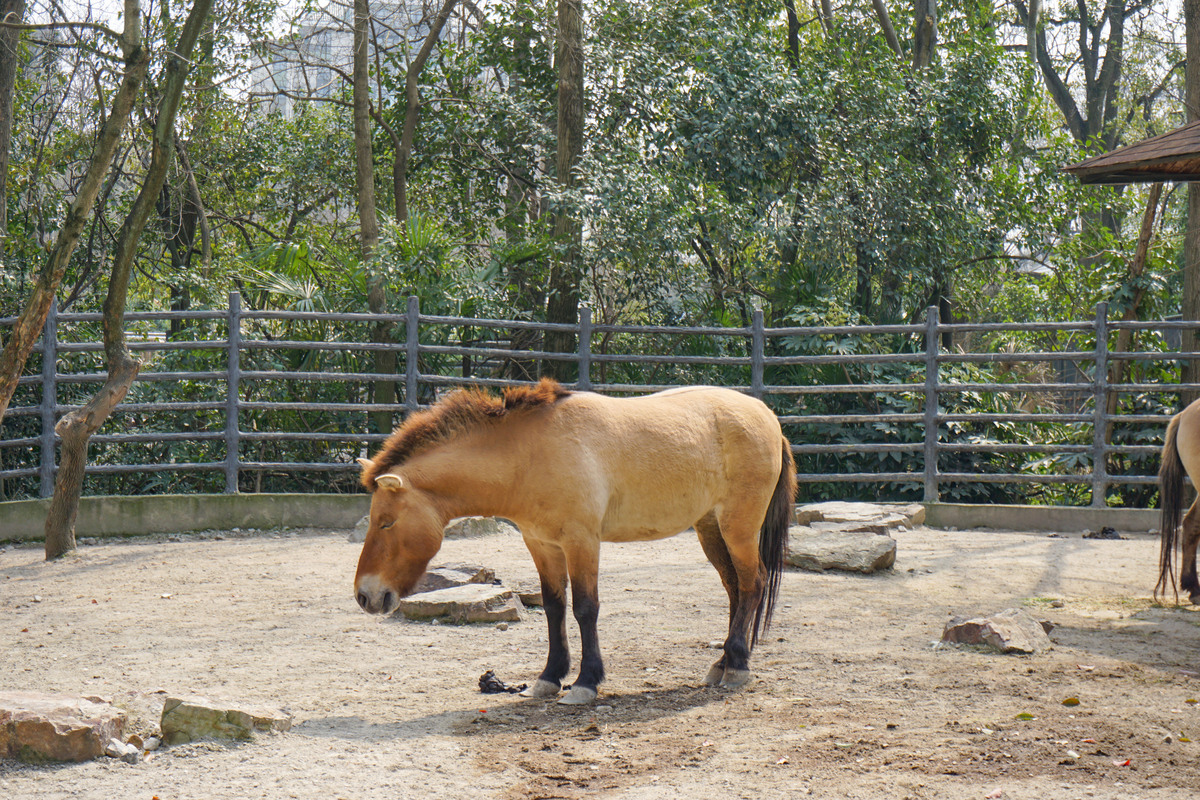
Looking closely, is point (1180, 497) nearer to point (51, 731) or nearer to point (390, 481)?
point (390, 481)

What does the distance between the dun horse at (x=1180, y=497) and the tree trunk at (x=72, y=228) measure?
653cm

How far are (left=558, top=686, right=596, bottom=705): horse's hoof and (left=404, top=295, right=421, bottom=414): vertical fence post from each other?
547 cm

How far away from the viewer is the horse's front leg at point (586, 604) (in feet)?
14.5

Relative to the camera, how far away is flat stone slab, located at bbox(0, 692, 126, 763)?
3531 millimetres

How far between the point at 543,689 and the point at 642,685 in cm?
47

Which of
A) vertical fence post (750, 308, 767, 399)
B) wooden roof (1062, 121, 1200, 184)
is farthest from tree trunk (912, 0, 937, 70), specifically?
wooden roof (1062, 121, 1200, 184)

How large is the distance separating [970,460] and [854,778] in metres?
8.17

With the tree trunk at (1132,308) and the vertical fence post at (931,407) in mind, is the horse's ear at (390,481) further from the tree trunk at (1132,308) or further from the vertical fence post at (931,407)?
the tree trunk at (1132,308)

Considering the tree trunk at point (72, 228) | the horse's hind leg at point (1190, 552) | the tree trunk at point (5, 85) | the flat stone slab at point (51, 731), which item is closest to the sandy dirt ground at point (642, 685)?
the flat stone slab at point (51, 731)

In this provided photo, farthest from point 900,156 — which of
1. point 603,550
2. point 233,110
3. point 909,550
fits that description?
point 233,110

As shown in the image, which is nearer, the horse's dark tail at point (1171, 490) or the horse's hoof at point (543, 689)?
the horse's hoof at point (543, 689)

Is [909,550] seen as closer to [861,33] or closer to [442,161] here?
[442,161]

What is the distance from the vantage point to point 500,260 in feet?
36.4

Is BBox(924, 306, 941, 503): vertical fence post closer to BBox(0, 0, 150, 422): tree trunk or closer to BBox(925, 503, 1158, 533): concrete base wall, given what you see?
BBox(925, 503, 1158, 533): concrete base wall
